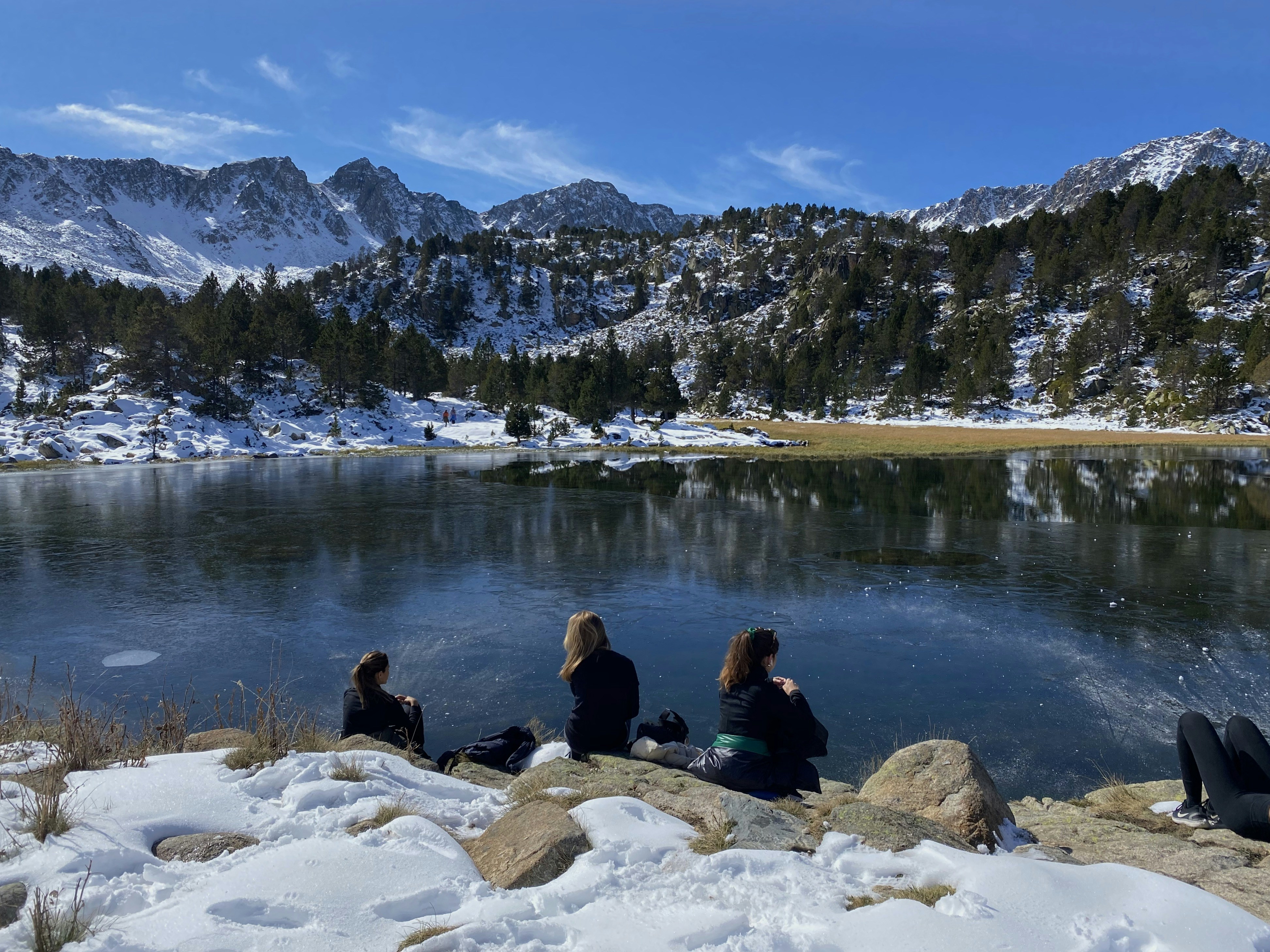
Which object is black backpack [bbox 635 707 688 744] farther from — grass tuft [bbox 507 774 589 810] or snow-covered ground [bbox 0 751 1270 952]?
snow-covered ground [bbox 0 751 1270 952]

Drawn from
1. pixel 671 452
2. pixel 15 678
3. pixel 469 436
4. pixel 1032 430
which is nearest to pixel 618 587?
pixel 15 678

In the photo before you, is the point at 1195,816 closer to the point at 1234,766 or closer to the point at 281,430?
the point at 1234,766

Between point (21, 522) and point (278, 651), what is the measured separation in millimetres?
18484

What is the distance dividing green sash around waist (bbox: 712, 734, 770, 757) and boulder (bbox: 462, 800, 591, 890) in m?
1.65

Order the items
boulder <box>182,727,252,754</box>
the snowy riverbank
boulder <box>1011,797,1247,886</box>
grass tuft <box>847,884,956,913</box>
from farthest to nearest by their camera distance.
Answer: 1. the snowy riverbank
2. boulder <box>182,727,252,754</box>
3. boulder <box>1011,797,1247,886</box>
4. grass tuft <box>847,884,956,913</box>

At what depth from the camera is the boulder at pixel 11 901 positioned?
299 cm

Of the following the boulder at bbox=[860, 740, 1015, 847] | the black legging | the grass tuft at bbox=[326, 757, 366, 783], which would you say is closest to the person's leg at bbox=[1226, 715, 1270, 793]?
the black legging

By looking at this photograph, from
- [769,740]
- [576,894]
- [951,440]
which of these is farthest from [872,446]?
[576,894]

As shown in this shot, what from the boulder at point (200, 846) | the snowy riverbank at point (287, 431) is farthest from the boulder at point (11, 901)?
the snowy riverbank at point (287, 431)

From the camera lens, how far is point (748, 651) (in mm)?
5355

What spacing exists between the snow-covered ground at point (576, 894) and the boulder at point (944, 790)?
93cm

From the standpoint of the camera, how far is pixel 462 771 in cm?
602

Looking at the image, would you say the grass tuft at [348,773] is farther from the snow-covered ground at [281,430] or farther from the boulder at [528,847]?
the snow-covered ground at [281,430]

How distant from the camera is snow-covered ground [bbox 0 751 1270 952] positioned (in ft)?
9.70
